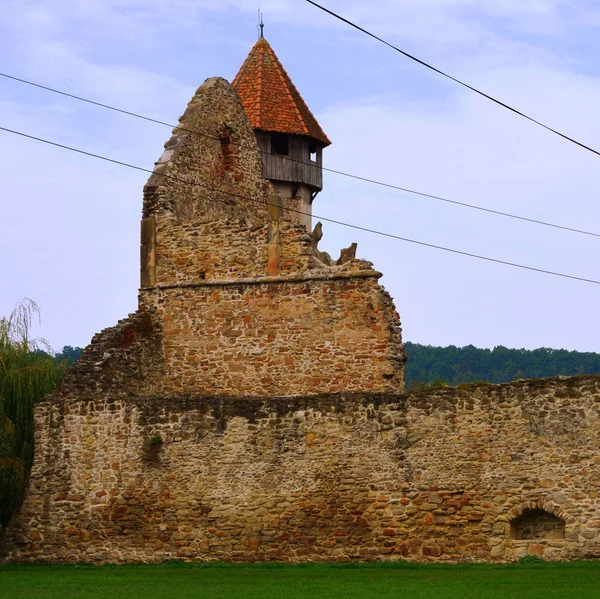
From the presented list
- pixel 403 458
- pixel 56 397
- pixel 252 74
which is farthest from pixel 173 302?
pixel 252 74

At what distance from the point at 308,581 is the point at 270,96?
902 inches

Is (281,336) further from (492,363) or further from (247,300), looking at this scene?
(492,363)

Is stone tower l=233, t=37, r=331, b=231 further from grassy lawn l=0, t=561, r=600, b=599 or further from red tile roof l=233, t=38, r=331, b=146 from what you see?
grassy lawn l=0, t=561, r=600, b=599

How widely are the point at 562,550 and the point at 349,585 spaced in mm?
3737

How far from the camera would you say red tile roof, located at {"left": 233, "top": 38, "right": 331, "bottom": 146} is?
4288 centimetres

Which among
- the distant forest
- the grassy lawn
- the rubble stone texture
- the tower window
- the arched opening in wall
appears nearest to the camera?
the grassy lawn

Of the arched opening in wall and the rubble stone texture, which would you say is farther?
the rubble stone texture

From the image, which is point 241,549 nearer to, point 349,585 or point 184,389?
point 349,585

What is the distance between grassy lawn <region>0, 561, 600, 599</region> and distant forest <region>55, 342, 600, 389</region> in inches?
2864

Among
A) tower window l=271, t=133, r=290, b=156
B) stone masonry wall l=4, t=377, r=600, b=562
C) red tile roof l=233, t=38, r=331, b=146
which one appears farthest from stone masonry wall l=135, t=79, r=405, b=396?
tower window l=271, t=133, r=290, b=156

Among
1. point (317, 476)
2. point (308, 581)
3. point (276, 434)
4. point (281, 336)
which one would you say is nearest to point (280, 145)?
point (281, 336)

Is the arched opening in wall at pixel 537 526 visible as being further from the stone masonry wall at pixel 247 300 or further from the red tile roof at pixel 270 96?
the red tile roof at pixel 270 96

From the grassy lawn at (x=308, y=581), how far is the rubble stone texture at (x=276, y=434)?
2.23ft

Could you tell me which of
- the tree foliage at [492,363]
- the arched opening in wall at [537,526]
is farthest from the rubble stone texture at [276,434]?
the tree foliage at [492,363]
